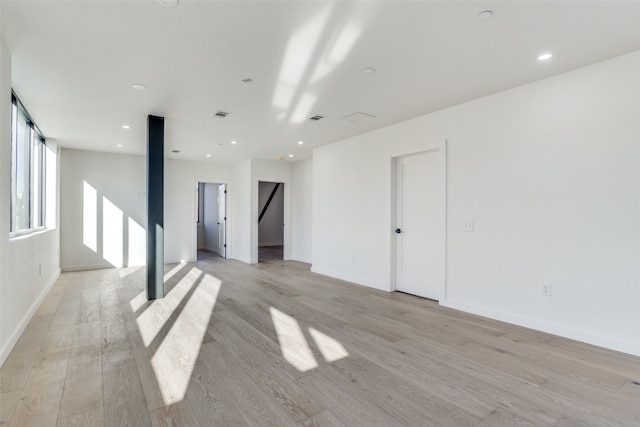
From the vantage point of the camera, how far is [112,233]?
6.92 m

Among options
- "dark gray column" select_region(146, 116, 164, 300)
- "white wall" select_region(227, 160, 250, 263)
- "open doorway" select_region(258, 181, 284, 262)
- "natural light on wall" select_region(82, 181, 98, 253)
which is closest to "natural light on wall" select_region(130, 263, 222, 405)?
"dark gray column" select_region(146, 116, 164, 300)

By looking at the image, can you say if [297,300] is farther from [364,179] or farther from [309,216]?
[309,216]

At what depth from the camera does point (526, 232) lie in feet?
11.0

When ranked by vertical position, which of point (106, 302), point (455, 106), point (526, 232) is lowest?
point (106, 302)

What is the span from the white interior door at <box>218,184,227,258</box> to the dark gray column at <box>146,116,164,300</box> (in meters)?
3.98

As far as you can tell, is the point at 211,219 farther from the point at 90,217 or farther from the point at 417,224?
the point at 417,224

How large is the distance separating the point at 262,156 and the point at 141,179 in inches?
112

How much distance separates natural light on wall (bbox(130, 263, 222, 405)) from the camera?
225 centimetres

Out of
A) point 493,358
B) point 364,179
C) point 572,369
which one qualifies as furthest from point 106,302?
point 572,369

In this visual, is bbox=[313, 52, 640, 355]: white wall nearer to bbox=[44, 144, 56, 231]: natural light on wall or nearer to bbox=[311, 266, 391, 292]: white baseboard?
bbox=[311, 266, 391, 292]: white baseboard

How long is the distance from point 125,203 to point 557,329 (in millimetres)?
7986

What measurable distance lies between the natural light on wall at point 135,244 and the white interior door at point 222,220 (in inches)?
76.9

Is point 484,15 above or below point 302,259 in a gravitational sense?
above

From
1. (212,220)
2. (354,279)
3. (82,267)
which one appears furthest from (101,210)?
(354,279)
